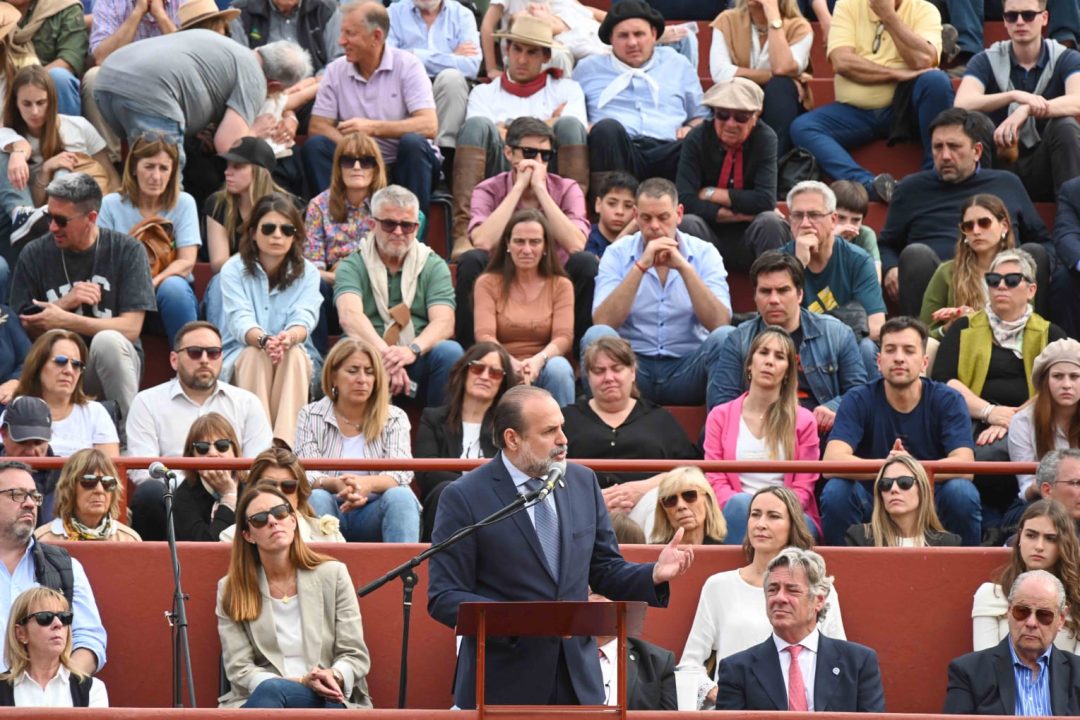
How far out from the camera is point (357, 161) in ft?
41.5

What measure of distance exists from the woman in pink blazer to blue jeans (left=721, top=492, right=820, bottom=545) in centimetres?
21

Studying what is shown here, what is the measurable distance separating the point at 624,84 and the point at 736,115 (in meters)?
1.17

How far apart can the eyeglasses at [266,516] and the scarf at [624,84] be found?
5479mm

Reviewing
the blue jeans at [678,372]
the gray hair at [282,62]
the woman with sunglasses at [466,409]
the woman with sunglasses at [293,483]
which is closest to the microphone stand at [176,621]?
the woman with sunglasses at [293,483]

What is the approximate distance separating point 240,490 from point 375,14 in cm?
437

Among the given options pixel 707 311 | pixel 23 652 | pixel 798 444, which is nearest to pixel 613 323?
pixel 707 311

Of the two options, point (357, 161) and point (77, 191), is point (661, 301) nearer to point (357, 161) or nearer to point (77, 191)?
point (357, 161)

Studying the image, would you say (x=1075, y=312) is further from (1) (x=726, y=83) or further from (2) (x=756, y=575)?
(2) (x=756, y=575)

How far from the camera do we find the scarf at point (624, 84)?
1402 cm

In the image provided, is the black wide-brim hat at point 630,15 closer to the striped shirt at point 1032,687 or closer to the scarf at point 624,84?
the scarf at point 624,84

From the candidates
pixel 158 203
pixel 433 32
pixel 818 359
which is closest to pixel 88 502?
pixel 158 203

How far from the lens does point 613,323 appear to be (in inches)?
469

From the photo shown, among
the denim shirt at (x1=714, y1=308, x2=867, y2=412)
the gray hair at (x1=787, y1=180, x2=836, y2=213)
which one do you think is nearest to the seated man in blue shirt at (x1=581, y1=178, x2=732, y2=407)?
the denim shirt at (x1=714, y1=308, x2=867, y2=412)

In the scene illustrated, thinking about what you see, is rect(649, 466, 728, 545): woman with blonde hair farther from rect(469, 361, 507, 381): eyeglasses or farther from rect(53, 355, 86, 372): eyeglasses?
rect(53, 355, 86, 372): eyeglasses
